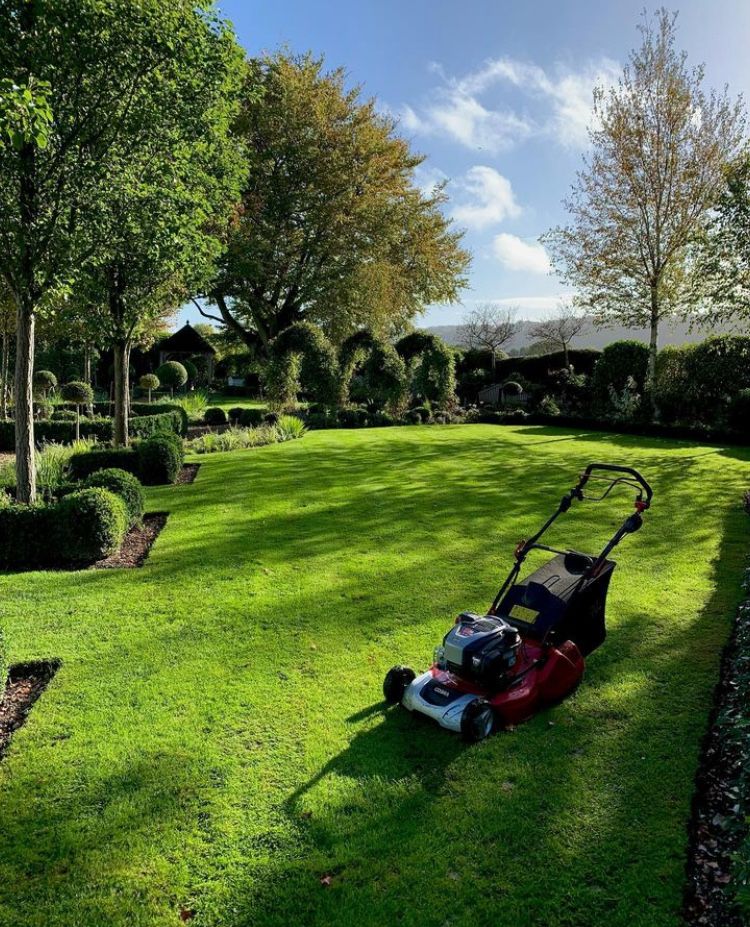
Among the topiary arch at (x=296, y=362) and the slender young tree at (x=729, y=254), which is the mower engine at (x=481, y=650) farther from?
the topiary arch at (x=296, y=362)

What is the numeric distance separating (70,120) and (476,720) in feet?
26.5

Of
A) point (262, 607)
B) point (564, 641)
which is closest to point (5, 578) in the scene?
point (262, 607)

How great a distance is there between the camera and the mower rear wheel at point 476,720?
349 centimetres

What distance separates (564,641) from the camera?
4.17m

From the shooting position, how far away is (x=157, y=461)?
10.9 m

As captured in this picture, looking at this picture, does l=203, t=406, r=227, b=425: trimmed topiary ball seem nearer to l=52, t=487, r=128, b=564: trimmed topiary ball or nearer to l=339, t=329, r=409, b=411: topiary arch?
l=339, t=329, r=409, b=411: topiary arch

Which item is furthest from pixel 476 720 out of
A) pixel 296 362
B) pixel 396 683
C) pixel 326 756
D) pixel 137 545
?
pixel 296 362

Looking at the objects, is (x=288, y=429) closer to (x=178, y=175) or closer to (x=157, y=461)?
(x=157, y=461)

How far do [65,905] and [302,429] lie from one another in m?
17.0

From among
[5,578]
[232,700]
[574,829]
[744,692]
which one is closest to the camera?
[574,829]

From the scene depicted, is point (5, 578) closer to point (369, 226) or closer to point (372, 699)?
point (372, 699)

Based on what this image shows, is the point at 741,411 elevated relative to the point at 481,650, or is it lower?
elevated

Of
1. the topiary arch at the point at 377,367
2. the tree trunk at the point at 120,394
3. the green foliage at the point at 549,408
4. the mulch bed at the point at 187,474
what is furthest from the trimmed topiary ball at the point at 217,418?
the green foliage at the point at 549,408

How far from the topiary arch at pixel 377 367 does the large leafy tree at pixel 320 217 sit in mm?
4912
